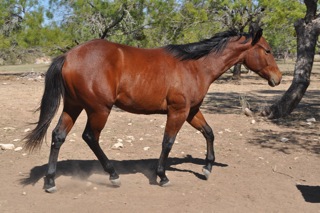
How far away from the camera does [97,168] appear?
17.3 ft

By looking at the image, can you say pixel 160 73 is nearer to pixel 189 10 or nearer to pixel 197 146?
pixel 197 146

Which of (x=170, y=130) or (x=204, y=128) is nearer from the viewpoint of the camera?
(x=170, y=130)

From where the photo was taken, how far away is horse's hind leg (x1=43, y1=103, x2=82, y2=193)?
14.2 ft

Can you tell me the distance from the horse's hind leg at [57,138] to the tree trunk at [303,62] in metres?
5.50

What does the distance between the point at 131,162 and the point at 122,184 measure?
36.3 inches

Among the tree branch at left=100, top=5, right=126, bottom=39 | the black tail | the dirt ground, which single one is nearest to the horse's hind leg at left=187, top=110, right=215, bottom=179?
the dirt ground

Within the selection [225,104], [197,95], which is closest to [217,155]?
[197,95]

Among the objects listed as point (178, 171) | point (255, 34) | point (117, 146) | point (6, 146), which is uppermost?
point (255, 34)

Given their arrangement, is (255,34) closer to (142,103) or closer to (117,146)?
(142,103)

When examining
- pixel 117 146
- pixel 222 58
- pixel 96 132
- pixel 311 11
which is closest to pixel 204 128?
pixel 222 58

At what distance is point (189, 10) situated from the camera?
18.9m

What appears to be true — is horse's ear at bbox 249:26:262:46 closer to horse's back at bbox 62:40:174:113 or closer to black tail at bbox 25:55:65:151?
horse's back at bbox 62:40:174:113

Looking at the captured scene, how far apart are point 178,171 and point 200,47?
1717 mm

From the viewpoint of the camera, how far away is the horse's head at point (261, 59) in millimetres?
4787
